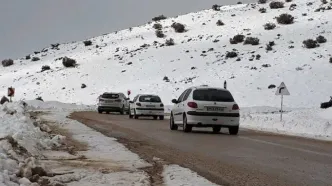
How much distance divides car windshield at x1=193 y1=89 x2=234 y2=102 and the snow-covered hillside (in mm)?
36504

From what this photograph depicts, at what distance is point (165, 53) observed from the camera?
283ft

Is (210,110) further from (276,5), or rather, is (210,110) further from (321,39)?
(276,5)

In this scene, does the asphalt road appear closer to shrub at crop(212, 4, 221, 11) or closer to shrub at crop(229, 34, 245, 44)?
shrub at crop(229, 34, 245, 44)

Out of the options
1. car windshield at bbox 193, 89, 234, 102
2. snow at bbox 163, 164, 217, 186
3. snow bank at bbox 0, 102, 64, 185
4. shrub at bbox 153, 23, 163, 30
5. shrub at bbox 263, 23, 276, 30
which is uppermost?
shrub at bbox 153, 23, 163, 30

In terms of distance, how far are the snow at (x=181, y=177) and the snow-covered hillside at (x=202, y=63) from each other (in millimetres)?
47680

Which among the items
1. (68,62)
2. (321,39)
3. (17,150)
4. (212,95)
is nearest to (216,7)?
(68,62)

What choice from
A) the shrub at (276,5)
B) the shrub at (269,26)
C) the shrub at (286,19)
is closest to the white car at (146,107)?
the shrub at (269,26)

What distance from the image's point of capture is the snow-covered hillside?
64.8 metres

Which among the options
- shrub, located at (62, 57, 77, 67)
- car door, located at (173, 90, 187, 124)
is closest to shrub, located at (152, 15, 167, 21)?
shrub, located at (62, 57, 77, 67)

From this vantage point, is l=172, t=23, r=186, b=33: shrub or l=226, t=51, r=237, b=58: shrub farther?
l=172, t=23, r=186, b=33: shrub

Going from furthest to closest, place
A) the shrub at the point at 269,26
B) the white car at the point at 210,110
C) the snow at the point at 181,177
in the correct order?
the shrub at the point at 269,26 < the white car at the point at 210,110 < the snow at the point at 181,177

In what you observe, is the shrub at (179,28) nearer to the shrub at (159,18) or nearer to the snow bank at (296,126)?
the shrub at (159,18)

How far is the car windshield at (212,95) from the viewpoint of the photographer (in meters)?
20.8

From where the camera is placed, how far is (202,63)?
7781 cm
